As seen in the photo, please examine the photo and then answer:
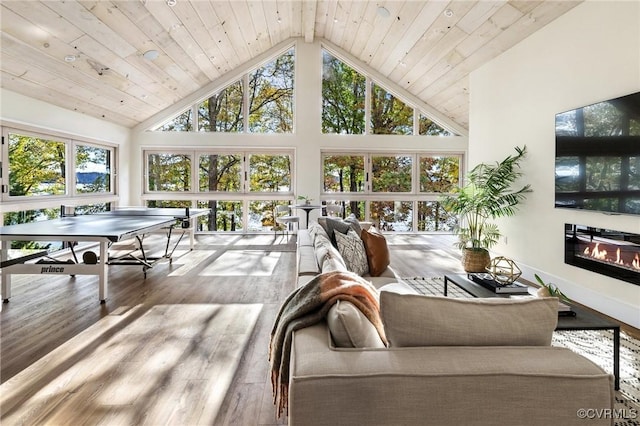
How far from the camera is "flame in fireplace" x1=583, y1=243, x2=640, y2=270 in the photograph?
300 cm

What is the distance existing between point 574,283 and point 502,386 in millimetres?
3408

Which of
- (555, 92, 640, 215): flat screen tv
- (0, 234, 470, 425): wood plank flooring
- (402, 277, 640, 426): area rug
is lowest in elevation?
(402, 277, 640, 426): area rug

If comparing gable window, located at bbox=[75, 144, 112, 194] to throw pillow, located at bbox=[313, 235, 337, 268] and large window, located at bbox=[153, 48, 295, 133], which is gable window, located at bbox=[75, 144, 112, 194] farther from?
throw pillow, located at bbox=[313, 235, 337, 268]

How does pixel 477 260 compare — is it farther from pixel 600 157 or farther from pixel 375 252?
pixel 375 252

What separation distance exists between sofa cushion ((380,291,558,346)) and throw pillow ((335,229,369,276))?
1.83 metres

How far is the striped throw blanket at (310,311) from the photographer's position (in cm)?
131

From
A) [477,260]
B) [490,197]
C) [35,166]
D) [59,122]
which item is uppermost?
[59,122]

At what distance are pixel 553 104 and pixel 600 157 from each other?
3.33ft

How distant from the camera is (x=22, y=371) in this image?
2244 millimetres

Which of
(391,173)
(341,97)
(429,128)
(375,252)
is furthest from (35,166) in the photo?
(429,128)

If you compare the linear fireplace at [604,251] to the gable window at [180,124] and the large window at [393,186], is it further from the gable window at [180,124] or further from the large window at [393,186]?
the gable window at [180,124]

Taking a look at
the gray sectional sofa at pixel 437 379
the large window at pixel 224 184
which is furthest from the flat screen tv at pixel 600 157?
the large window at pixel 224 184

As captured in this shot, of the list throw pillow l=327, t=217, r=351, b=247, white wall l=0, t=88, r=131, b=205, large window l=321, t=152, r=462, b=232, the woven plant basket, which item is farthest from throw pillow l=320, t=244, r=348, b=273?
large window l=321, t=152, r=462, b=232

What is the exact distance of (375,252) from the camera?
10.4ft
